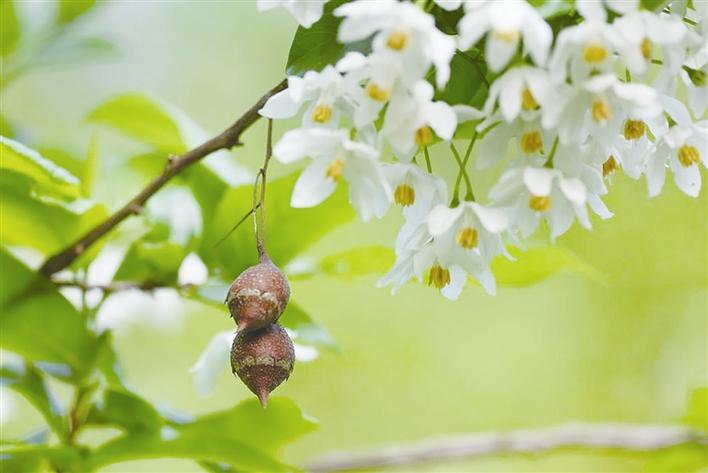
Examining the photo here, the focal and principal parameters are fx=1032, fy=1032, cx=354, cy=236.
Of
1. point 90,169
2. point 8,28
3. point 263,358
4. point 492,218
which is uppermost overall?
point 8,28

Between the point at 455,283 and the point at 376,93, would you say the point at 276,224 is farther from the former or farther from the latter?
the point at 376,93

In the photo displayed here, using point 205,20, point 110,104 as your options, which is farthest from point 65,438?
point 205,20

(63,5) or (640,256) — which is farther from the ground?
(640,256)

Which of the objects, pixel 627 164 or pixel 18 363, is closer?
pixel 627 164

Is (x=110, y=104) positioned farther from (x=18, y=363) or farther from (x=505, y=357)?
(x=505, y=357)

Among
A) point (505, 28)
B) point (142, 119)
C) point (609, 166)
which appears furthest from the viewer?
point (142, 119)

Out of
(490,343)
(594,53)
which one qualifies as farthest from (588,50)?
(490,343)

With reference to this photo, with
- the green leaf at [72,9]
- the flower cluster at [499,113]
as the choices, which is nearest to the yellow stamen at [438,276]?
the flower cluster at [499,113]
